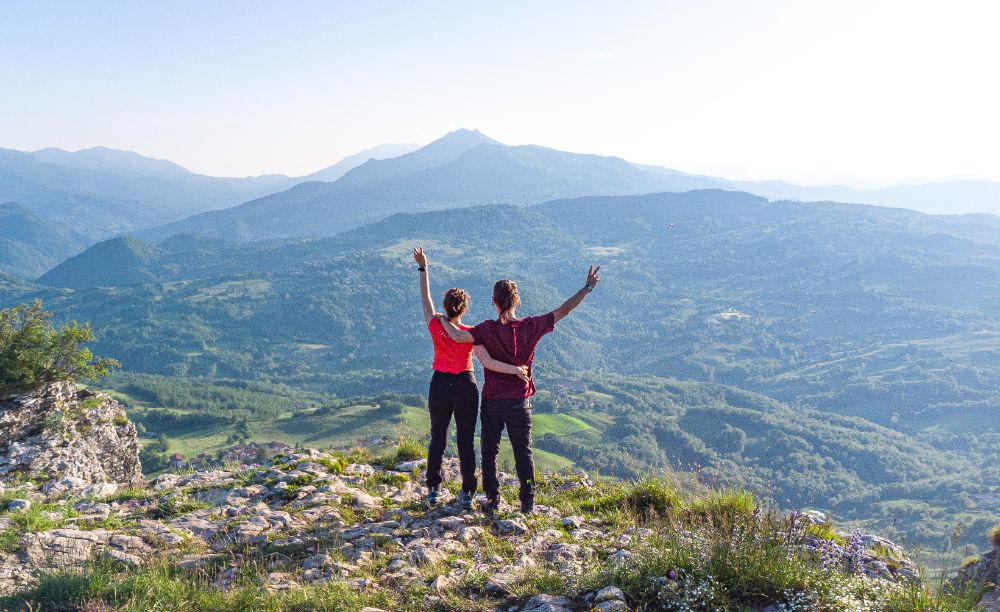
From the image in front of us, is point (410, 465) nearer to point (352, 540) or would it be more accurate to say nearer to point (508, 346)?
point (352, 540)

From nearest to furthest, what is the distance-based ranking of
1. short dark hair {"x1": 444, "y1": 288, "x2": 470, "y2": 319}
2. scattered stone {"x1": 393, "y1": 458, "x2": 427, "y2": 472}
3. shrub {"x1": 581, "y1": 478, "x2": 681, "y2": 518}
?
short dark hair {"x1": 444, "y1": 288, "x2": 470, "y2": 319}
shrub {"x1": 581, "y1": 478, "x2": 681, "y2": 518}
scattered stone {"x1": 393, "y1": 458, "x2": 427, "y2": 472}

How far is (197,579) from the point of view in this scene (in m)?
5.70

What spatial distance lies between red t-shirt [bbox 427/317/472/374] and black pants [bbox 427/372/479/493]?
0.13 meters

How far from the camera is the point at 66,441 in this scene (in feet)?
40.2

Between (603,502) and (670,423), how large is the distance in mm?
178388

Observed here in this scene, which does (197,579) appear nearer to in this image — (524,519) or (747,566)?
(524,519)

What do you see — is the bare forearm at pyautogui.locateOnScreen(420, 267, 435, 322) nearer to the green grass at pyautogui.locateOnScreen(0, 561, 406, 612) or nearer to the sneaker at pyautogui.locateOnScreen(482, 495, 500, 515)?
the sneaker at pyautogui.locateOnScreen(482, 495, 500, 515)

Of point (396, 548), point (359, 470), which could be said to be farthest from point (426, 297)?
point (359, 470)

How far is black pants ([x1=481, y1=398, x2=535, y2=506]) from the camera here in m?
7.41

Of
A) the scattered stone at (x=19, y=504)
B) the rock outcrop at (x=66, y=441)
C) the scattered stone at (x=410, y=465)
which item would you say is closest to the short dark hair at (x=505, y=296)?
the scattered stone at (x=410, y=465)

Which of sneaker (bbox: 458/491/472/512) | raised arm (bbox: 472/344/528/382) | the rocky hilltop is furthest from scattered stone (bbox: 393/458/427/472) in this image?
raised arm (bbox: 472/344/528/382)

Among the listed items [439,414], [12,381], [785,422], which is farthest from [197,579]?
[785,422]

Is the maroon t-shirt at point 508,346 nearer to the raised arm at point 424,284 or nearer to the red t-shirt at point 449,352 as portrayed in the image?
the red t-shirt at point 449,352

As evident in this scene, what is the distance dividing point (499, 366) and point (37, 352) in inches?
470
